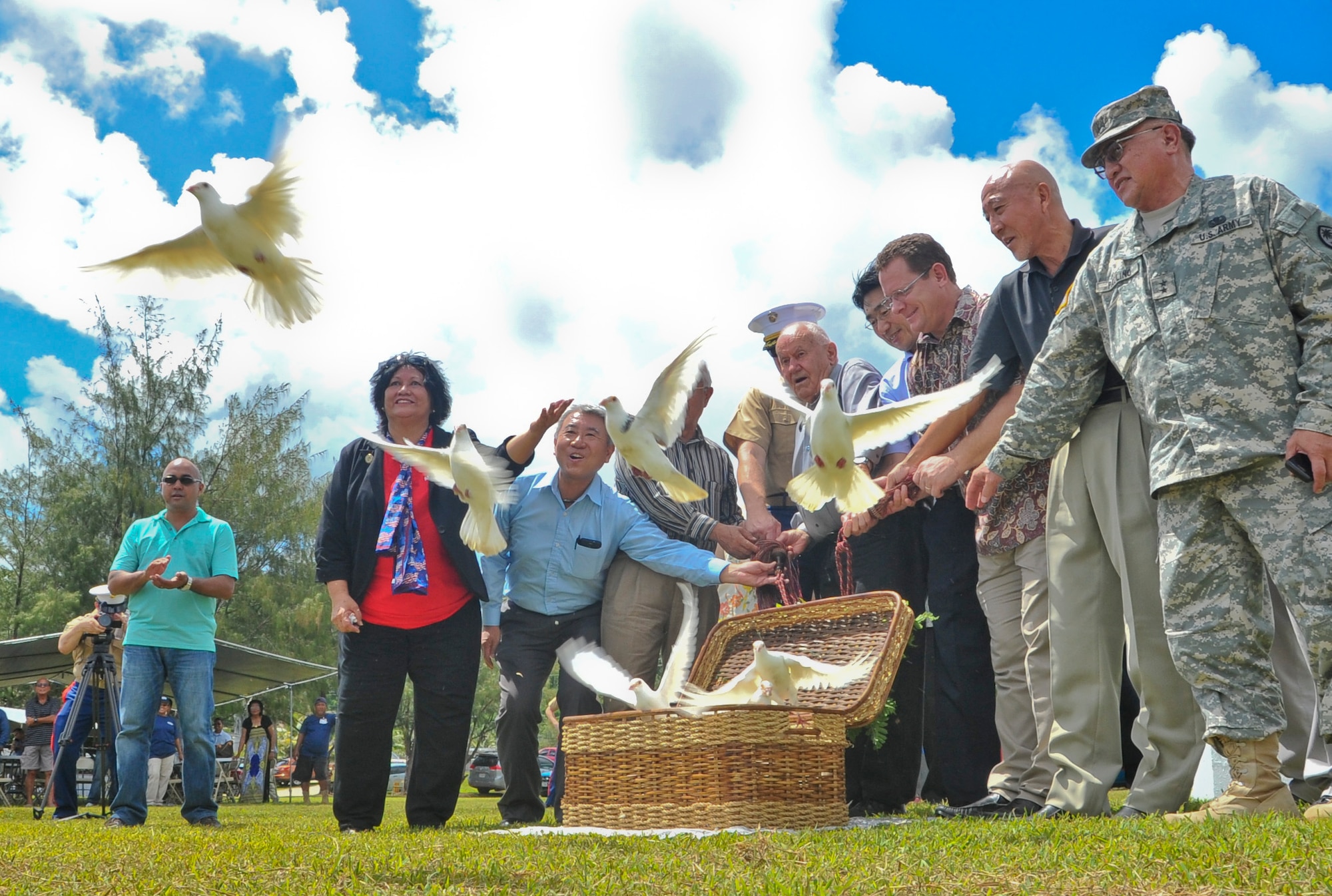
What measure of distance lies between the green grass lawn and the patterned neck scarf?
5.15 feet

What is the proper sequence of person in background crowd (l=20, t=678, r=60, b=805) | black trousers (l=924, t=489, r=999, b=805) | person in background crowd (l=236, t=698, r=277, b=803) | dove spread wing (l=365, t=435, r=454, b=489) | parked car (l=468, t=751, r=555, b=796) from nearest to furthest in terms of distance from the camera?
black trousers (l=924, t=489, r=999, b=805) → dove spread wing (l=365, t=435, r=454, b=489) → person in background crowd (l=20, t=678, r=60, b=805) → person in background crowd (l=236, t=698, r=277, b=803) → parked car (l=468, t=751, r=555, b=796)

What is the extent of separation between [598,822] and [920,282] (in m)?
3.05

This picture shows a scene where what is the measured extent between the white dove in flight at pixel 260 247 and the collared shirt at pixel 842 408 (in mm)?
2594

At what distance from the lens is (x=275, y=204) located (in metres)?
4.63

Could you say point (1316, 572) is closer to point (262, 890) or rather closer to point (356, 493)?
point (262, 890)

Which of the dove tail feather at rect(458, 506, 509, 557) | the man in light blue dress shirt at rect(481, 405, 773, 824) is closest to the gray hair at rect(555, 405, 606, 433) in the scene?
the man in light blue dress shirt at rect(481, 405, 773, 824)

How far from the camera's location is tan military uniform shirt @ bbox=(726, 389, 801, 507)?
6.27m

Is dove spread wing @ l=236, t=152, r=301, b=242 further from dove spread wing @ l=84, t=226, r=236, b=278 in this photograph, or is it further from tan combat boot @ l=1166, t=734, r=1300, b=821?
tan combat boot @ l=1166, t=734, r=1300, b=821

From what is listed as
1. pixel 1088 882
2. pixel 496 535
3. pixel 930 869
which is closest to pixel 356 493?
pixel 496 535

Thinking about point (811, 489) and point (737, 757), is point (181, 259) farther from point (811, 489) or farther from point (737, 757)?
point (737, 757)

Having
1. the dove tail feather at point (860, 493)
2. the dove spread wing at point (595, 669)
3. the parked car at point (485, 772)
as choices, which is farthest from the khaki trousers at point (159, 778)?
the dove tail feather at point (860, 493)

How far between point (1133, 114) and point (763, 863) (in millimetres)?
2938

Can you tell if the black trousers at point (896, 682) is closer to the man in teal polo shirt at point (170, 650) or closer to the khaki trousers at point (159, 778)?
the man in teal polo shirt at point (170, 650)

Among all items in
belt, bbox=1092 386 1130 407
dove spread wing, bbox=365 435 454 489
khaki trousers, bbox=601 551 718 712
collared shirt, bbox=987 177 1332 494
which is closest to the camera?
collared shirt, bbox=987 177 1332 494
